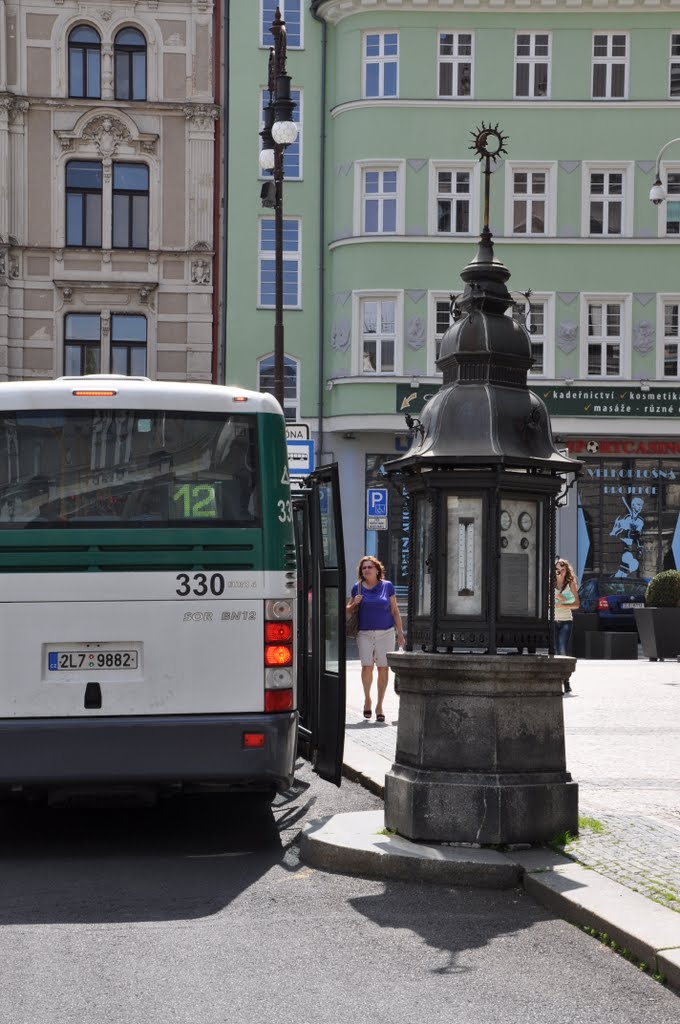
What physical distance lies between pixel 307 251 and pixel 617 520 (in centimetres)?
957

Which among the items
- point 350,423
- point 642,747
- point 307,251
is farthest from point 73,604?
point 307,251

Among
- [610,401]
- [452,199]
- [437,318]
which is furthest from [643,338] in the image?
[452,199]

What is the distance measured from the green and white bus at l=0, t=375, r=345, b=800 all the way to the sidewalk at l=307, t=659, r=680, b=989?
36.4 inches

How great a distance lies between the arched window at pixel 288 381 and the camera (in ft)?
123

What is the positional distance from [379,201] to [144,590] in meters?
29.3

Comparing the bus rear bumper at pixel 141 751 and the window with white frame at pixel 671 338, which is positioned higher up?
the window with white frame at pixel 671 338

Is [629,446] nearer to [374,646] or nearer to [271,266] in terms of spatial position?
[271,266]

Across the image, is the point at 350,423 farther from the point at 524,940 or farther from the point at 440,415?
the point at 524,940

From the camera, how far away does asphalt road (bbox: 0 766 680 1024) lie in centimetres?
572

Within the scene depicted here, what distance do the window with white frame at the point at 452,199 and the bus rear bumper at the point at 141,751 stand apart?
29.4 metres

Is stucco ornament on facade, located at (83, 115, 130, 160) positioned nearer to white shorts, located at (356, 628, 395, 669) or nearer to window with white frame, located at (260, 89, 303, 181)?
window with white frame, located at (260, 89, 303, 181)

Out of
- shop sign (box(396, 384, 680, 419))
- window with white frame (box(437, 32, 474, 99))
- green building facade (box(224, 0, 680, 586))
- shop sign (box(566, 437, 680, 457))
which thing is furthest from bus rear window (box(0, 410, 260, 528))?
window with white frame (box(437, 32, 474, 99))

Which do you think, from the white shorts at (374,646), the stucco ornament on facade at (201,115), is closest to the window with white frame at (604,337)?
the stucco ornament on facade at (201,115)

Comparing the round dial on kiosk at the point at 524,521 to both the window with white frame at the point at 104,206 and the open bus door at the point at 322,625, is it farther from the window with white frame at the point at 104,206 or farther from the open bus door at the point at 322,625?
the window with white frame at the point at 104,206
